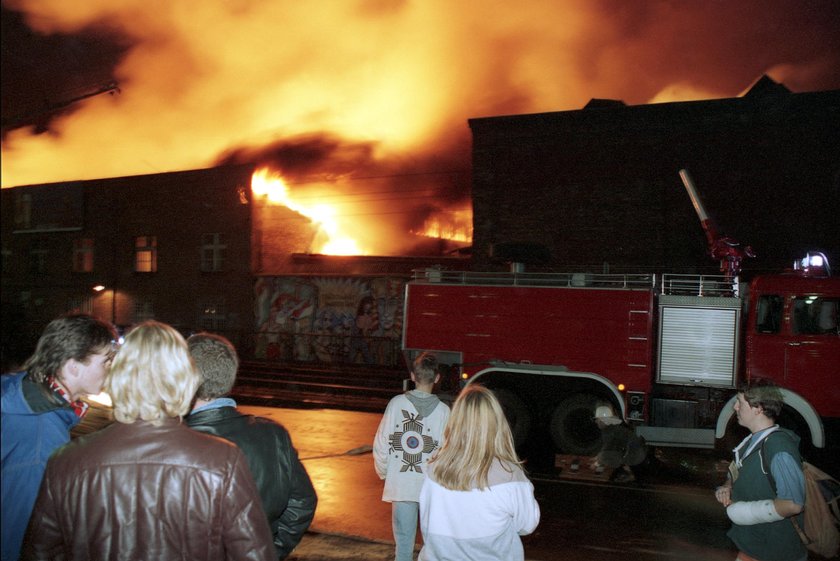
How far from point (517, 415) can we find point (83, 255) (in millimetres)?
27109

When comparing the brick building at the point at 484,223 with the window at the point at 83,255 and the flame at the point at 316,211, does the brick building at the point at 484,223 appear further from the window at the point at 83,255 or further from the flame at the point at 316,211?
the flame at the point at 316,211

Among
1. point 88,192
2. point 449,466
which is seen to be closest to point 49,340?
point 449,466

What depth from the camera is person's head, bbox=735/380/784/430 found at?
10.9 feet

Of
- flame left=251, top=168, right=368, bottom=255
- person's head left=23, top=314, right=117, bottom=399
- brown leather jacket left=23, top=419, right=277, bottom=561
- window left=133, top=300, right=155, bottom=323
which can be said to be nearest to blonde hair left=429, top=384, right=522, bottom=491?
brown leather jacket left=23, top=419, right=277, bottom=561

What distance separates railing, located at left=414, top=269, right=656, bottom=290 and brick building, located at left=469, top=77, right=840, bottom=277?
5413mm

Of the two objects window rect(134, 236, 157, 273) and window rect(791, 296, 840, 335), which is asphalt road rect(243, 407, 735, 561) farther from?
window rect(134, 236, 157, 273)

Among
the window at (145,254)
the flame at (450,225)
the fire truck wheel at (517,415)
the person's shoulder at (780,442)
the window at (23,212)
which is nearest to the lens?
the person's shoulder at (780,442)

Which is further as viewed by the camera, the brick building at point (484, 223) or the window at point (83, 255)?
the window at point (83, 255)

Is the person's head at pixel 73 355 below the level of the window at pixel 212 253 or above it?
below

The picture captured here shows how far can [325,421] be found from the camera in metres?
12.3

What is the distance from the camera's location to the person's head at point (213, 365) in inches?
102

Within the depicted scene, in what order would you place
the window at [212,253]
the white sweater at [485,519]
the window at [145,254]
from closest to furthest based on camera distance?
1. the white sweater at [485,519]
2. the window at [212,253]
3. the window at [145,254]

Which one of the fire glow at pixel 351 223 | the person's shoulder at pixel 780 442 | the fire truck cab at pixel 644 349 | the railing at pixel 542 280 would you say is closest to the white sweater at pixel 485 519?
the person's shoulder at pixel 780 442

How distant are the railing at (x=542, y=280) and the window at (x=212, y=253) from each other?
17.0 meters
